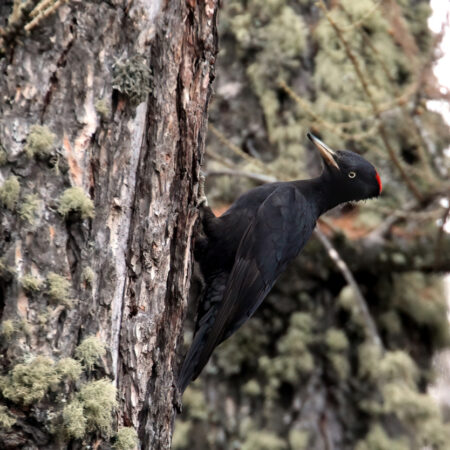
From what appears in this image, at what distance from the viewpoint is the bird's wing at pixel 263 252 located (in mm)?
3428

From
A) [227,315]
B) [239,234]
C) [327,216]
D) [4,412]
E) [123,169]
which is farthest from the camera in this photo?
[327,216]

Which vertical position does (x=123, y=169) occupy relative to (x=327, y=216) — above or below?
below

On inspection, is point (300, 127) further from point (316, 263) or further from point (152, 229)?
point (152, 229)

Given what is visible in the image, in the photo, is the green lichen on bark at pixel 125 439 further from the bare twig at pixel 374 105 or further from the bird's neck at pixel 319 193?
the bird's neck at pixel 319 193

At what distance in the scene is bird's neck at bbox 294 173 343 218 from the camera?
4.10 m

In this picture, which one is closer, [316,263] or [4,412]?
[4,412]

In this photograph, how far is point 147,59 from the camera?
2184 millimetres

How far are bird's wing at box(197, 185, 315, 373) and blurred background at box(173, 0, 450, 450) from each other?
510mm

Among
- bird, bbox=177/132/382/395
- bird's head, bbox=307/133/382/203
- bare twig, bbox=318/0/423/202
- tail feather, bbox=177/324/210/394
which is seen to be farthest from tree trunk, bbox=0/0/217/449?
bird's head, bbox=307/133/382/203

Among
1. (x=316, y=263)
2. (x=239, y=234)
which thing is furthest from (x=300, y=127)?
(x=239, y=234)

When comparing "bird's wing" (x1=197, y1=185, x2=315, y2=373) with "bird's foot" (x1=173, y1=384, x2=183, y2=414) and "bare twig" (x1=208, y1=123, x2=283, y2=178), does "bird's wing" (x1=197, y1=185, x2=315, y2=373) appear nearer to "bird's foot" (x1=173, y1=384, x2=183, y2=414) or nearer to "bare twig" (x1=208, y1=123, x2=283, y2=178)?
"bare twig" (x1=208, y1=123, x2=283, y2=178)

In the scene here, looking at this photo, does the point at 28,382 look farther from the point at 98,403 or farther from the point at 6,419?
the point at 98,403

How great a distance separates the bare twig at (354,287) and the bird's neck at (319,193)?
1.01ft

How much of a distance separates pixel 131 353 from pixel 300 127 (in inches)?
125
